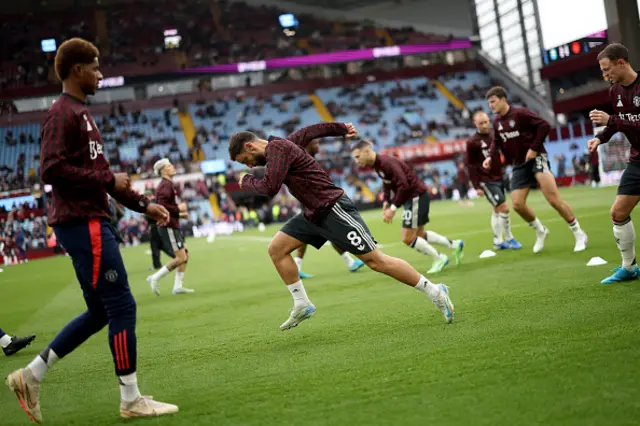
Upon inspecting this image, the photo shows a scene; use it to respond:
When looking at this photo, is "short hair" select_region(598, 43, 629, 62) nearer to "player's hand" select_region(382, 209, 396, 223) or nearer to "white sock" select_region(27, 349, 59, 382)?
"player's hand" select_region(382, 209, 396, 223)

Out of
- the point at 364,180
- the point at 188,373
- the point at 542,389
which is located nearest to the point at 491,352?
the point at 542,389

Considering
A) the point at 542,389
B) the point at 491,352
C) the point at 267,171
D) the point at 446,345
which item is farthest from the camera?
the point at 267,171

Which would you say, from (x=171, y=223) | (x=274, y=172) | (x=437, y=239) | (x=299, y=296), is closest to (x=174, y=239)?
(x=171, y=223)

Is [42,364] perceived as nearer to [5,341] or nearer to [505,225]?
[5,341]

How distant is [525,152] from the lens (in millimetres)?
11336

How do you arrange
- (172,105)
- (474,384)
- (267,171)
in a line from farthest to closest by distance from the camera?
(172,105) < (267,171) < (474,384)

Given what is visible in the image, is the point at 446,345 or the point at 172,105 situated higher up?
the point at 172,105

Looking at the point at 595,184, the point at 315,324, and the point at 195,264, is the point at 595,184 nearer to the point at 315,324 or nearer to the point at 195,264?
the point at 195,264

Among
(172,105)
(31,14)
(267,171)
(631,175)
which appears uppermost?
(31,14)

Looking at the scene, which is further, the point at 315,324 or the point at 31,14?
the point at 31,14

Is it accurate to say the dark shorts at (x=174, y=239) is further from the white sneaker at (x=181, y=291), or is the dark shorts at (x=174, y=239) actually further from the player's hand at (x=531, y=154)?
the player's hand at (x=531, y=154)

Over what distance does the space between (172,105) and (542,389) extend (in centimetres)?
5770

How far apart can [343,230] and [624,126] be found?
2868 mm

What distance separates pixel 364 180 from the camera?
5103 cm
